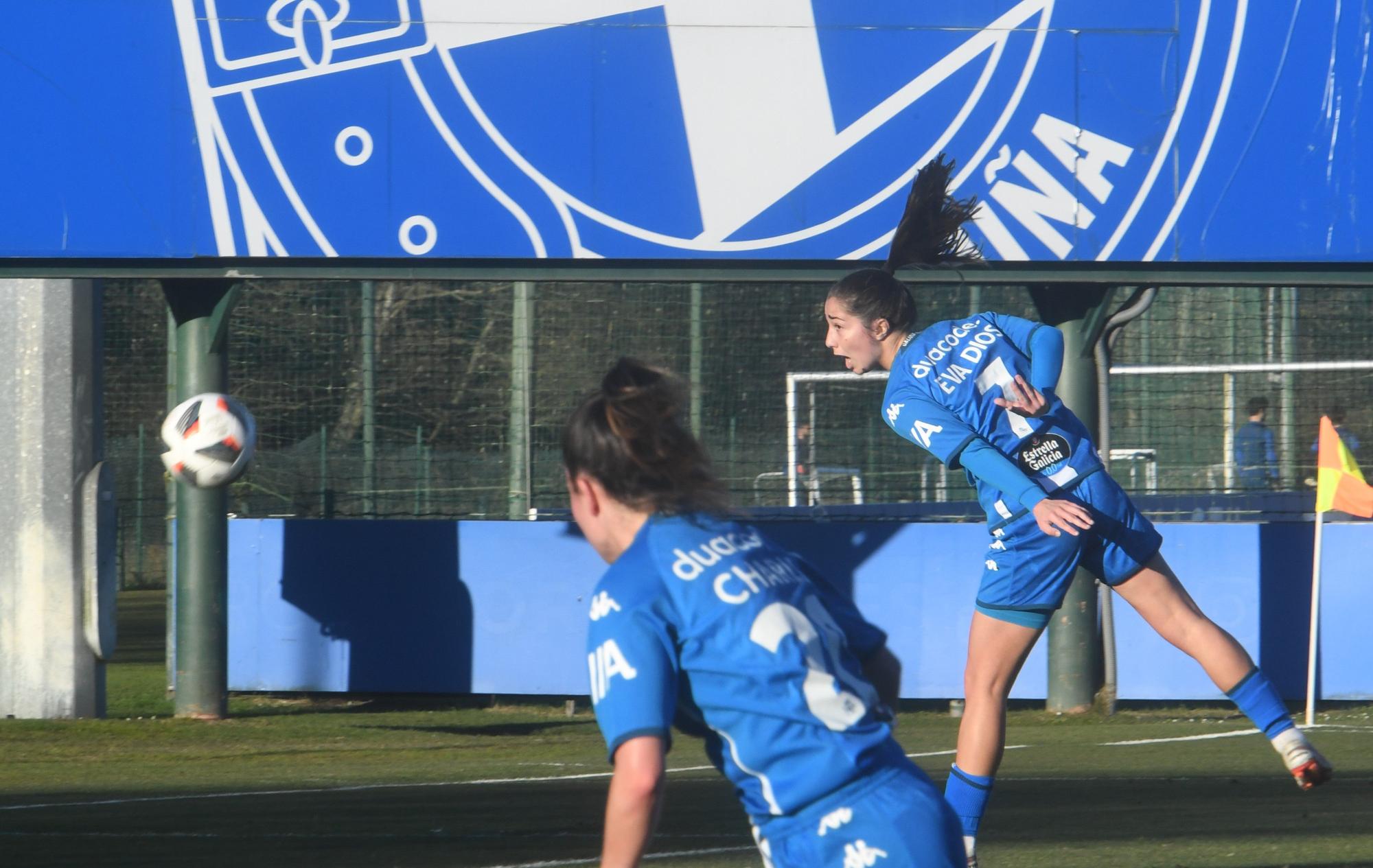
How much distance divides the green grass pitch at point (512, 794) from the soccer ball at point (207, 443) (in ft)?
5.19

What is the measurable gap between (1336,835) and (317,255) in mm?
A: 6329

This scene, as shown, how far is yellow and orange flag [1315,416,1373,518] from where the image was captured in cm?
984

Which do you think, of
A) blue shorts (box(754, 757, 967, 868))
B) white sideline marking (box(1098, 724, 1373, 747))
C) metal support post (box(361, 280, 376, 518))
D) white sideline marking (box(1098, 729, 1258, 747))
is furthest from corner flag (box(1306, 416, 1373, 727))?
blue shorts (box(754, 757, 967, 868))

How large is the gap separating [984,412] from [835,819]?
2663 mm

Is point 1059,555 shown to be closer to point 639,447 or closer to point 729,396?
point 639,447

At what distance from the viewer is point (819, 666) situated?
8.36ft

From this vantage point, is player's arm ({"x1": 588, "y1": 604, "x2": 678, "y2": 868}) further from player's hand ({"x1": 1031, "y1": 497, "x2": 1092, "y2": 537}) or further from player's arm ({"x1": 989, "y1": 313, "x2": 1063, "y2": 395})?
player's arm ({"x1": 989, "y1": 313, "x2": 1063, "y2": 395})

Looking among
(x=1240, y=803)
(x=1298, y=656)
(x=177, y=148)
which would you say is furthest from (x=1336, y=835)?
(x=177, y=148)

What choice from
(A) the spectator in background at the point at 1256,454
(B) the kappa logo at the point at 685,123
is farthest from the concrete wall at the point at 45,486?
(A) the spectator in background at the point at 1256,454

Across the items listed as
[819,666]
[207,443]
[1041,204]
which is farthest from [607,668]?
[1041,204]

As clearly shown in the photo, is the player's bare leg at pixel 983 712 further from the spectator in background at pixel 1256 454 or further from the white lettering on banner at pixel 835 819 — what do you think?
the spectator in background at pixel 1256 454

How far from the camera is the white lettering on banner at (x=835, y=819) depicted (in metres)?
2.52

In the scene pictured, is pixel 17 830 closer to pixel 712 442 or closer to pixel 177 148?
pixel 177 148

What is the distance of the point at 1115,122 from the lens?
→ 952 centimetres
